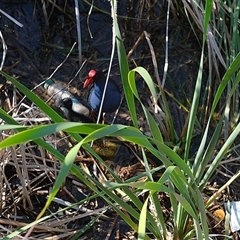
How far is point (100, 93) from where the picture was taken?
2141mm

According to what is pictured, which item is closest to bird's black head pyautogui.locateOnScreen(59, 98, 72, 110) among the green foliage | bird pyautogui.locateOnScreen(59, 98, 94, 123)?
bird pyautogui.locateOnScreen(59, 98, 94, 123)

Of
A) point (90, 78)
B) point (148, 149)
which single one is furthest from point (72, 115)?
point (148, 149)

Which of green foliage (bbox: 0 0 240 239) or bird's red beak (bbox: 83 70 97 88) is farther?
bird's red beak (bbox: 83 70 97 88)

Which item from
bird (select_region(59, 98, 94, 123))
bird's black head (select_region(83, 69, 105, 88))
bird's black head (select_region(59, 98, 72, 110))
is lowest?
bird (select_region(59, 98, 94, 123))

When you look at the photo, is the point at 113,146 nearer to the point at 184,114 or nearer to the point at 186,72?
the point at 184,114

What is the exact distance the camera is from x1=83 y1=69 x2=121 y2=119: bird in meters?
2.10

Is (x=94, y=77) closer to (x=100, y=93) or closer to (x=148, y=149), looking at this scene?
(x=100, y=93)

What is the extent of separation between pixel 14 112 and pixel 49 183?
29cm

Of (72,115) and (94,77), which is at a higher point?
(94,77)

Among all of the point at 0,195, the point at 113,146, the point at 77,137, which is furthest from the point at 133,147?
the point at 77,137

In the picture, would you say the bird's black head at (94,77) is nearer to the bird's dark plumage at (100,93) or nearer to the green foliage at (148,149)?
the bird's dark plumage at (100,93)

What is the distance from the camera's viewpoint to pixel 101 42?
248 cm

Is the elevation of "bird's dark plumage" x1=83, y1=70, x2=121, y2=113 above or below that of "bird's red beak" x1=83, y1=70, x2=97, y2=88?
below

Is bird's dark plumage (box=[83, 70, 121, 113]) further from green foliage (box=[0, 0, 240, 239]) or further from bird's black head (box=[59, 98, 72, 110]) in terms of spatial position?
green foliage (box=[0, 0, 240, 239])
